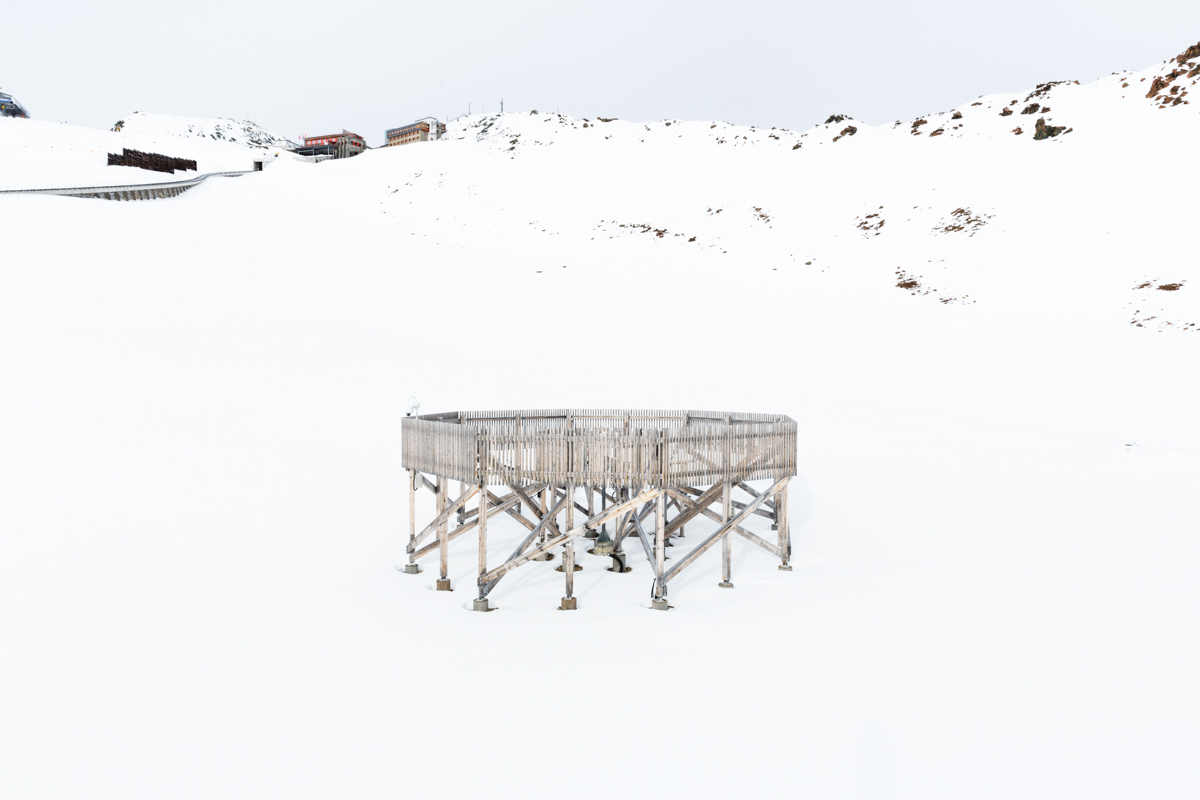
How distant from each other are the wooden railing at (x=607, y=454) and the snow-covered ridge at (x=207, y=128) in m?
146

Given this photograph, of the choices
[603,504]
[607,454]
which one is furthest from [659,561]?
[603,504]

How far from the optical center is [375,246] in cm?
4203

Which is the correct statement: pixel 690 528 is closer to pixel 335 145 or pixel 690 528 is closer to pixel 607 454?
pixel 607 454

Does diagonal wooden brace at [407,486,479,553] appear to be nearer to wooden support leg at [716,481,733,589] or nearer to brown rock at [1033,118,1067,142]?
wooden support leg at [716,481,733,589]

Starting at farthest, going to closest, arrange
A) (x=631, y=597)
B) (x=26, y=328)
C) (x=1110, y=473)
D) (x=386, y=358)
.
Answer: (x=386, y=358) → (x=26, y=328) → (x=1110, y=473) → (x=631, y=597)

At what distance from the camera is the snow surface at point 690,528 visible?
8281mm

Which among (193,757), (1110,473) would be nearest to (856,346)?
(1110,473)

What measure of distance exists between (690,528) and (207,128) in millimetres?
172151

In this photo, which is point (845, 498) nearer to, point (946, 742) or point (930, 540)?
point (930, 540)

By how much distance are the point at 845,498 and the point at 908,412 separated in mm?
6289

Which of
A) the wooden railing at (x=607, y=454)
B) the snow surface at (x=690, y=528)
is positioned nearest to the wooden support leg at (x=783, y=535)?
the snow surface at (x=690, y=528)

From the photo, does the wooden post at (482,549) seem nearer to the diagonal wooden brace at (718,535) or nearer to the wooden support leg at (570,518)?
the wooden support leg at (570,518)

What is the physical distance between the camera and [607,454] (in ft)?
39.4

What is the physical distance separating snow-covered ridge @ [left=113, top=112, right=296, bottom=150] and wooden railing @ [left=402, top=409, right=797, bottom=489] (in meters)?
146
